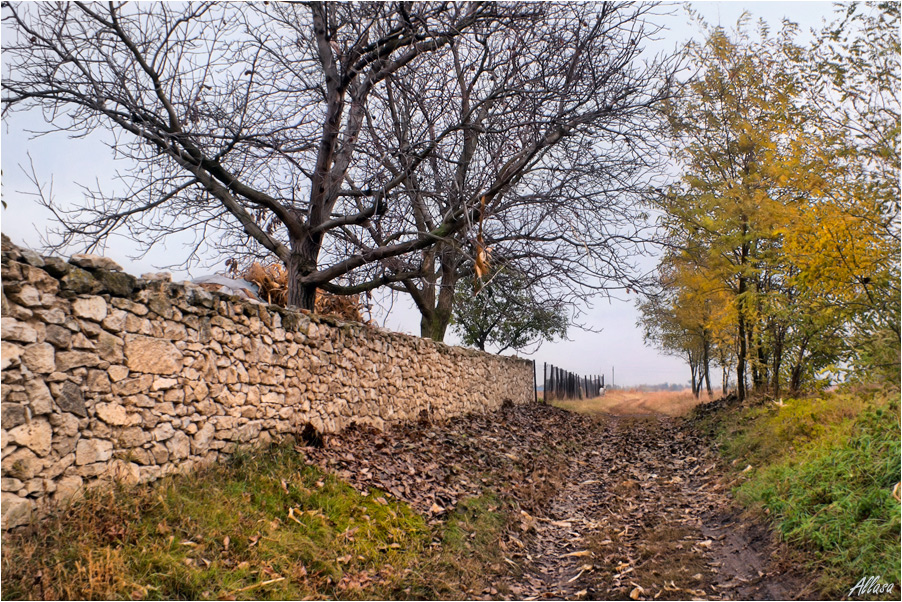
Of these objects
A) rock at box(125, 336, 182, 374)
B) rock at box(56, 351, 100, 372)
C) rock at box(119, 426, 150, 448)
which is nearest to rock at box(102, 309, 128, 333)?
rock at box(125, 336, 182, 374)

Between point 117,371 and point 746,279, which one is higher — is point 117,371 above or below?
below

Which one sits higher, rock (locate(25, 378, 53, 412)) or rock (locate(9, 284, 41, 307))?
rock (locate(9, 284, 41, 307))

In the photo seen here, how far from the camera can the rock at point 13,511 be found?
415cm

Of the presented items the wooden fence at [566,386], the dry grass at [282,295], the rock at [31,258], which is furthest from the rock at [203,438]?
the wooden fence at [566,386]

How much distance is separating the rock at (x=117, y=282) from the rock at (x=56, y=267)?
316mm

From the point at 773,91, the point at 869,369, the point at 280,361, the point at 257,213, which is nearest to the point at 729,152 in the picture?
the point at 773,91

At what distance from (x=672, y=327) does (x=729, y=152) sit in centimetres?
1118

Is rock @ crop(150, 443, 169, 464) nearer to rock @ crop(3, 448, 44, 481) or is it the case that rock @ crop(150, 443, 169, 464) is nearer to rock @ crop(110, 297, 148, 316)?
rock @ crop(3, 448, 44, 481)

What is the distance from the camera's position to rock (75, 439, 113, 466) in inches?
187

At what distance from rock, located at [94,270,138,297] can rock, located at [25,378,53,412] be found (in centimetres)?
97

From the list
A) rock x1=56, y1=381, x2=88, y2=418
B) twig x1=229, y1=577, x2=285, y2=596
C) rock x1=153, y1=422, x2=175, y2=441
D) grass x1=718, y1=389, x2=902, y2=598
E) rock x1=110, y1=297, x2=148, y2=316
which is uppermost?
rock x1=110, y1=297, x2=148, y2=316

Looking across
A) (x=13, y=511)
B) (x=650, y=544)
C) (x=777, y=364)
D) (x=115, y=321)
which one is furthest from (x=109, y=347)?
(x=777, y=364)

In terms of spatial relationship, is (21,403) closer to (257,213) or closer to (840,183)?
(257,213)

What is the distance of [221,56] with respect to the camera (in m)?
9.00
